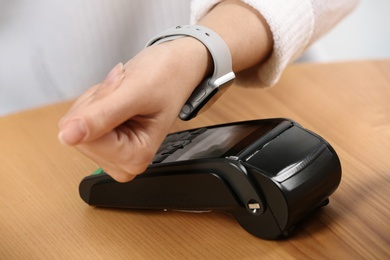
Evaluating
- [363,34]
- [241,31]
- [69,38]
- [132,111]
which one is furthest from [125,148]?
[363,34]

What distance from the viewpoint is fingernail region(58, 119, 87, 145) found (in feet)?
1.48

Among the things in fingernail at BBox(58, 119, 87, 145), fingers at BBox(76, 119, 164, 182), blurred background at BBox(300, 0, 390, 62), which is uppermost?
fingernail at BBox(58, 119, 87, 145)

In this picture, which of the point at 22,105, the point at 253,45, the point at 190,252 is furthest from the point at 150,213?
the point at 22,105

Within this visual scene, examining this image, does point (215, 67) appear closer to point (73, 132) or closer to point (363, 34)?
point (73, 132)

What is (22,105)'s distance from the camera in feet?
3.12

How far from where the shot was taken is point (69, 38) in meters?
0.96

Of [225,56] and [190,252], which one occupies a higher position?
[225,56]

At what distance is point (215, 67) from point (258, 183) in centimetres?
12

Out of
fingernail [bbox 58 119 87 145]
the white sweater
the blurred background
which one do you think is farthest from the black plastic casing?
→ the blurred background

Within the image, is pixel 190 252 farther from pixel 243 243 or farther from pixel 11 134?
pixel 11 134

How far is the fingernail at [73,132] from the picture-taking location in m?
0.45

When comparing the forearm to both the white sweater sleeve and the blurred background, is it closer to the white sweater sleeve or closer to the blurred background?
the white sweater sleeve

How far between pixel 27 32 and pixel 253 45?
1.22 ft

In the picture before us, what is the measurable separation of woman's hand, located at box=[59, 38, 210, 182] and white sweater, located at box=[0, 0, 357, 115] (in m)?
0.33
